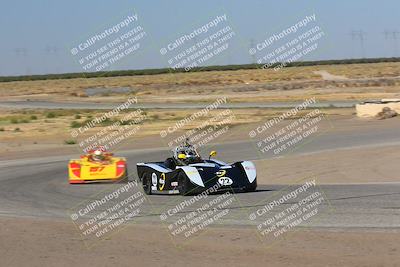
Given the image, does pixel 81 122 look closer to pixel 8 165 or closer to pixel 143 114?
pixel 143 114

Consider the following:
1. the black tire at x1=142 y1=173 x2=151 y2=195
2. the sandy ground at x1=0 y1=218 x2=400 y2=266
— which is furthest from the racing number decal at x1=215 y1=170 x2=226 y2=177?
the sandy ground at x1=0 y1=218 x2=400 y2=266

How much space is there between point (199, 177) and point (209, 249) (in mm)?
6694

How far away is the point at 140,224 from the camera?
528 inches

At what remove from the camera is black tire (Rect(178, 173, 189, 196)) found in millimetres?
17547

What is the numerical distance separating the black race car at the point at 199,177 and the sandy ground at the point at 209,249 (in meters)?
4.85

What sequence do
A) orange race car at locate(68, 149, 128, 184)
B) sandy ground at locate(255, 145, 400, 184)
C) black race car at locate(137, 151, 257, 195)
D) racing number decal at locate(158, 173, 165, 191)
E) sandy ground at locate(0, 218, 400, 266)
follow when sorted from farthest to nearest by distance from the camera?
orange race car at locate(68, 149, 128, 184) < sandy ground at locate(255, 145, 400, 184) < racing number decal at locate(158, 173, 165, 191) < black race car at locate(137, 151, 257, 195) < sandy ground at locate(0, 218, 400, 266)

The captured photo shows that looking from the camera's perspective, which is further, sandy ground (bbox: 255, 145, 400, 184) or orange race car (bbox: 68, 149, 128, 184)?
orange race car (bbox: 68, 149, 128, 184)

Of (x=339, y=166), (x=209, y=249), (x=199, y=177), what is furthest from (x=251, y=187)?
(x=339, y=166)

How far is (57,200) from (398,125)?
1034 inches

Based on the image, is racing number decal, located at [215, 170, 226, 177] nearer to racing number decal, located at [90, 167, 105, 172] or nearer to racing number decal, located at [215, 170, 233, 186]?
racing number decal, located at [215, 170, 233, 186]

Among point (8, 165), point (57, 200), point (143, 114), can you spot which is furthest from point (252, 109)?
point (57, 200)

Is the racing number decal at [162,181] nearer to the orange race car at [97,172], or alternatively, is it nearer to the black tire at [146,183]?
the black tire at [146,183]

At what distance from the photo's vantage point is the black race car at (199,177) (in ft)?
57.3

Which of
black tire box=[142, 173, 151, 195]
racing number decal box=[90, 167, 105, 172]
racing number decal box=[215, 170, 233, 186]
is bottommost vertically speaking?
racing number decal box=[215, 170, 233, 186]
